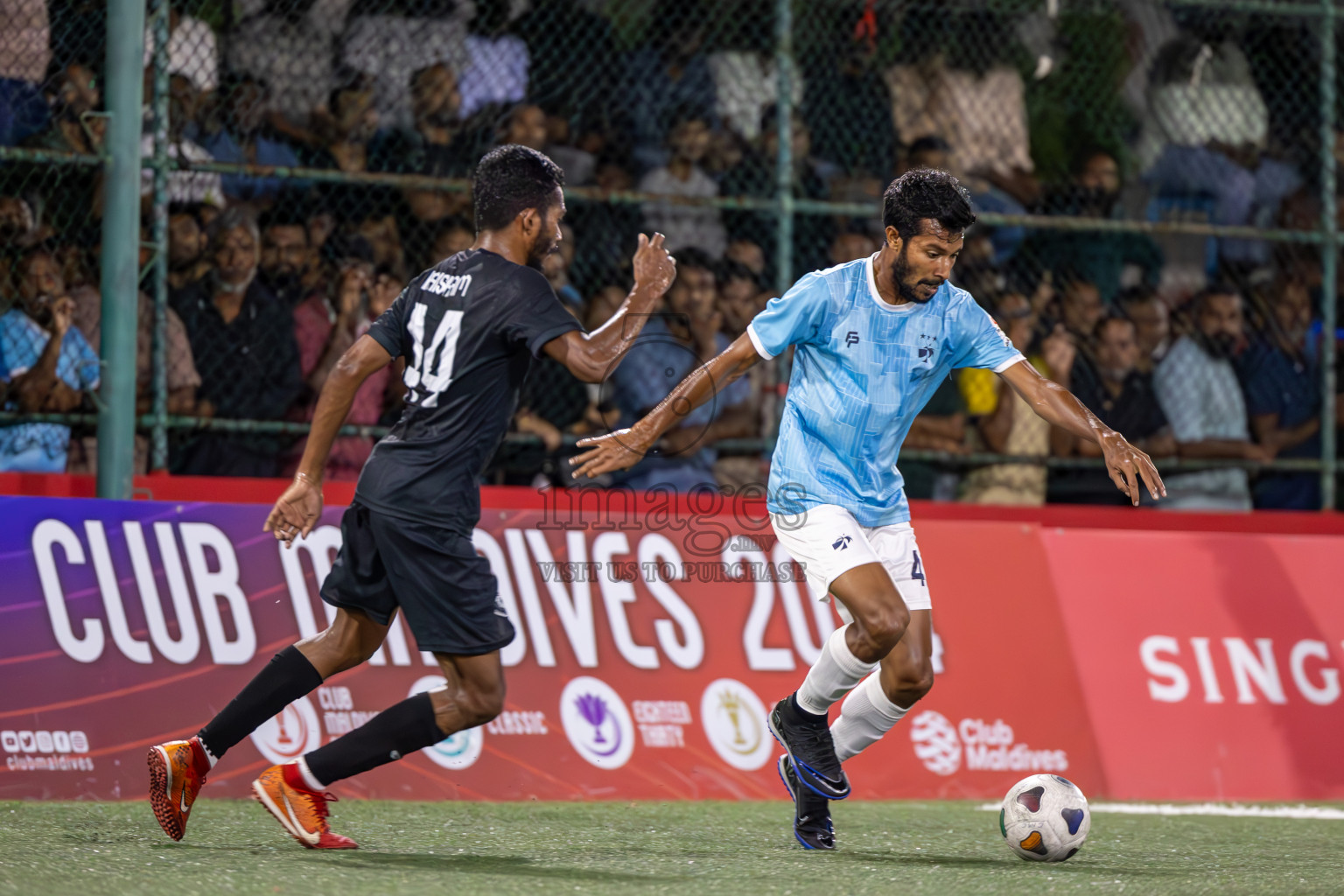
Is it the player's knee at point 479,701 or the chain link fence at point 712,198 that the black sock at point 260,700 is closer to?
the player's knee at point 479,701

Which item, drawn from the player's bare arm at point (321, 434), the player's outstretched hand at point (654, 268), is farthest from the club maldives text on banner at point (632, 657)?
the player's outstretched hand at point (654, 268)

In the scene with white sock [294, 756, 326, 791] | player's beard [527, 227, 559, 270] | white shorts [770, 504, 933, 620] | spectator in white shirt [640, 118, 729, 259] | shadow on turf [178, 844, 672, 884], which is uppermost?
spectator in white shirt [640, 118, 729, 259]

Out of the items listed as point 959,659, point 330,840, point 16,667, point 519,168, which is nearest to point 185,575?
point 16,667

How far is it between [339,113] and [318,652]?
376 cm

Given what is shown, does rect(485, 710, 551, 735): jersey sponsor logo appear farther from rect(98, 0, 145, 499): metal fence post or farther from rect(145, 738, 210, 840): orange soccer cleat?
rect(145, 738, 210, 840): orange soccer cleat

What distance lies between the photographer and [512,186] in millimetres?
4887

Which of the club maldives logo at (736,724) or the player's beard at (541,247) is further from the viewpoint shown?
the club maldives logo at (736,724)

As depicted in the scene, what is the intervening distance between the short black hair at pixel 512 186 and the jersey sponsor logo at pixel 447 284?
19 centimetres

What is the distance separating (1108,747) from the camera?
24.2ft

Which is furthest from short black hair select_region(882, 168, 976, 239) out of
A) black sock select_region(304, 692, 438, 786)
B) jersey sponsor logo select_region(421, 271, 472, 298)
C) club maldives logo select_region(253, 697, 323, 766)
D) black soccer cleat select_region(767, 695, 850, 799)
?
club maldives logo select_region(253, 697, 323, 766)

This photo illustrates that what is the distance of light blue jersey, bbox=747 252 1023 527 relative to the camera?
527 cm

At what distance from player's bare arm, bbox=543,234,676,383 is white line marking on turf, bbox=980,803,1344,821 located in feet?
10.2

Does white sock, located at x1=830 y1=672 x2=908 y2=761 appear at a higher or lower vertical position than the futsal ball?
higher

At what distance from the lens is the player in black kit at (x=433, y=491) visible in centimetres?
473
